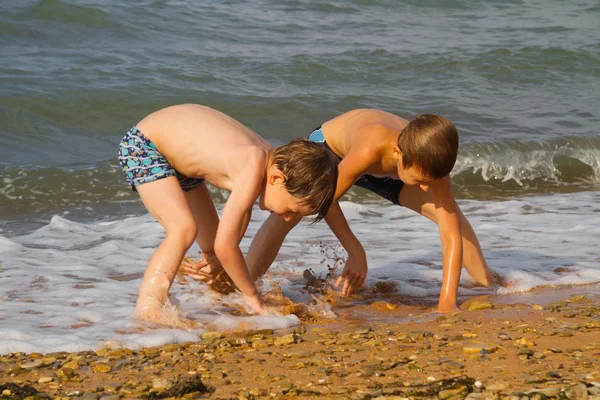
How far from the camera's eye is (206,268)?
15.4 ft

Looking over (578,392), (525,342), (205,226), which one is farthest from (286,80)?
(578,392)

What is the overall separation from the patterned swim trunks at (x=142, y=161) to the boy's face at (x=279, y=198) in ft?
1.86

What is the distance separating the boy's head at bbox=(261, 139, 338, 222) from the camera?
3869 millimetres

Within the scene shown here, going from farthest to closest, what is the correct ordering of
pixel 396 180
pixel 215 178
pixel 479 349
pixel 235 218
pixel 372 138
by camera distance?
pixel 396 180 < pixel 372 138 < pixel 215 178 < pixel 235 218 < pixel 479 349

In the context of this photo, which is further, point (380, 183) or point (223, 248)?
point (380, 183)

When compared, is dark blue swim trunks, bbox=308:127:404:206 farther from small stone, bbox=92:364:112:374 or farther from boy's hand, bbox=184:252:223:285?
small stone, bbox=92:364:112:374

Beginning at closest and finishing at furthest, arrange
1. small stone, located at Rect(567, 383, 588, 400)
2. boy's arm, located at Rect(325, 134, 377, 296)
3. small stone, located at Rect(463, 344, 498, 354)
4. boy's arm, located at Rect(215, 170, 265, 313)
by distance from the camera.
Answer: small stone, located at Rect(567, 383, 588, 400) → small stone, located at Rect(463, 344, 498, 354) → boy's arm, located at Rect(215, 170, 265, 313) → boy's arm, located at Rect(325, 134, 377, 296)

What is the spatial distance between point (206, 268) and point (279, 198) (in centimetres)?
90

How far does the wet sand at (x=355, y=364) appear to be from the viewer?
3.11m

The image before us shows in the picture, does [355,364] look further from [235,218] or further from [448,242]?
[448,242]

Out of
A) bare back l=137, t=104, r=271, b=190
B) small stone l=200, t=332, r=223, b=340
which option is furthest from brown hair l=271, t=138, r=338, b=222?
small stone l=200, t=332, r=223, b=340

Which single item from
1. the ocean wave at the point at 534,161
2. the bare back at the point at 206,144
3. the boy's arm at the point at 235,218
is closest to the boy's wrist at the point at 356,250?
the bare back at the point at 206,144

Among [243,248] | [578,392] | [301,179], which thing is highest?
[301,179]

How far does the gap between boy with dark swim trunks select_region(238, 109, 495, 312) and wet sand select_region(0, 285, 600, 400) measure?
0.51 meters
